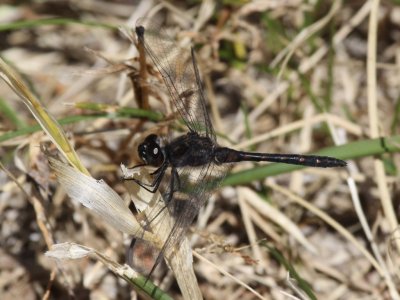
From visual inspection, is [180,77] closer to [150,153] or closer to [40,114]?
[150,153]

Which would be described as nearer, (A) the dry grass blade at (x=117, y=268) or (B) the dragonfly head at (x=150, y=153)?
(A) the dry grass blade at (x=117, y=268)

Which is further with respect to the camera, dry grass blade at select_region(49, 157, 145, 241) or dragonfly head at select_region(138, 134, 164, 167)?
dragonfly head at select_region(138, 134, 164, 167)

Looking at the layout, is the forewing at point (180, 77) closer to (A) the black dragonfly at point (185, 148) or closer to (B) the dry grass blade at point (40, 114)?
(A) the black dragonfly at point (185, 148)

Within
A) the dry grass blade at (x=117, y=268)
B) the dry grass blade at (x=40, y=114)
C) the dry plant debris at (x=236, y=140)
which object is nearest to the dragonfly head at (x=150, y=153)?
the dry plant debris at (x=236, y=140)

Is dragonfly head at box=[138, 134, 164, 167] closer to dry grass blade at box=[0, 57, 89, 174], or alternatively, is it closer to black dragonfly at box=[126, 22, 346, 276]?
black dragonfly at box=[126, 22, 346, 276]

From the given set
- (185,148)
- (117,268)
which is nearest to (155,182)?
(185,148)

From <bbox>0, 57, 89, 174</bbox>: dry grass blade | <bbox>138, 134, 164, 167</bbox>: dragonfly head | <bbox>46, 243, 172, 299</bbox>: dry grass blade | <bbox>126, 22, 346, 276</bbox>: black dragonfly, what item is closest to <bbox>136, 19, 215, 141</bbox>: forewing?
<bbox>126, 22, 346, 276</bbox>: black dragonfly
